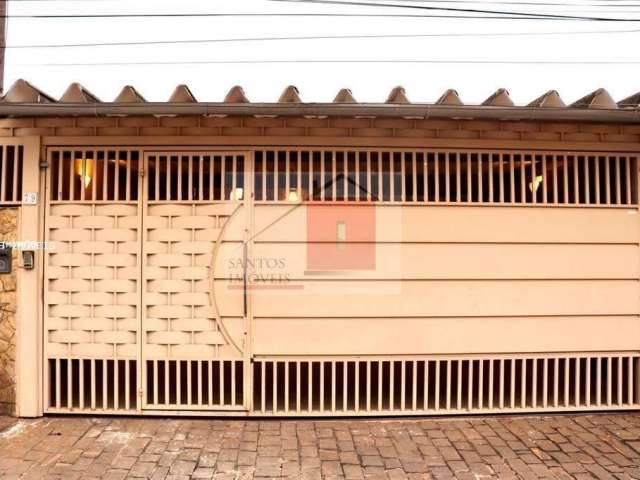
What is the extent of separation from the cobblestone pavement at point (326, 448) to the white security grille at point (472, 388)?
127 mm

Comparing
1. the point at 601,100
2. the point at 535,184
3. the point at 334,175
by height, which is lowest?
the point at 535,184

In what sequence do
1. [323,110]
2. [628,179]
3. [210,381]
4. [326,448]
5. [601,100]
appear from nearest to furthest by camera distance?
[326,448], [323,110], [601,100], [210,381], [628,179]

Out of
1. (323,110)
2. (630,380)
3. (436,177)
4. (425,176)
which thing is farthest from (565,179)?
(323,110)

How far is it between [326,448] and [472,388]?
1.78 meters

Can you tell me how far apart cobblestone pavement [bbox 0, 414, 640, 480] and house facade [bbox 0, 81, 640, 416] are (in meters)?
0.20

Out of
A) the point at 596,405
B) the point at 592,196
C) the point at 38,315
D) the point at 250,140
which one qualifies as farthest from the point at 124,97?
the point at 596,405

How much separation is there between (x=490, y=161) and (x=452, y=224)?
788mm

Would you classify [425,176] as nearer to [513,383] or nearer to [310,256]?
[310,256]

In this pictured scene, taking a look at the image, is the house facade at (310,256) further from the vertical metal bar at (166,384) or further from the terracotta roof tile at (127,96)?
the terracotta roof tile at (127,96)

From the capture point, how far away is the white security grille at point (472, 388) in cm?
398

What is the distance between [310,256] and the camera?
3986 millimetres

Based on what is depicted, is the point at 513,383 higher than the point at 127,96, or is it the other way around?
the point at 127,96

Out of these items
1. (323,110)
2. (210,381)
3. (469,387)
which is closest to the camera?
(323,110)

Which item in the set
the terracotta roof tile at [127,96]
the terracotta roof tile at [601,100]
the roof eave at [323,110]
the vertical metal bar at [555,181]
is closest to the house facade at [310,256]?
the vertical metal bar at [555,181]
